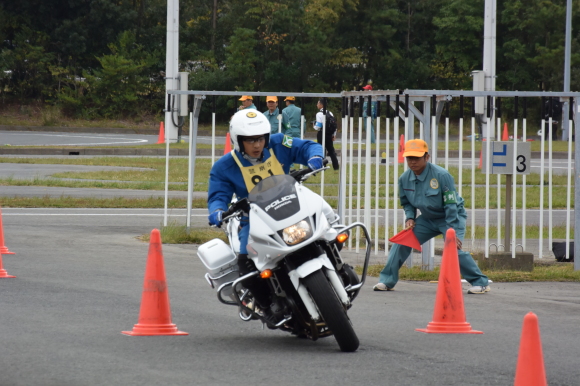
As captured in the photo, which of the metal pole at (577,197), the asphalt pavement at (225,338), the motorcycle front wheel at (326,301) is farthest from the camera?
the metal pole at (577,197)

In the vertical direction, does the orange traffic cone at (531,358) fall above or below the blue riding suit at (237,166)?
below

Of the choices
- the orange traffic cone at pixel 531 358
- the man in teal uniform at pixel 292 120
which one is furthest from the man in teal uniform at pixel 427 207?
the man in teal uniform at pixel 292 120

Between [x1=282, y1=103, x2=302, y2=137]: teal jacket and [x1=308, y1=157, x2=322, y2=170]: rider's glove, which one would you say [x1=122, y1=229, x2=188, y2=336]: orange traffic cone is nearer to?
[x1=308, y1=157, x2=322, y2=170]: rider's glove

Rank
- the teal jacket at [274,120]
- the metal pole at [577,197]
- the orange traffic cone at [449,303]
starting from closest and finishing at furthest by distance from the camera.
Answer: the orange traffic cone at [449,303]
the metal pole at [577,197]
the teal jacket at [274,120]

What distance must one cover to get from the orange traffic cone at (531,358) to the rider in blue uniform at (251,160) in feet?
7.39

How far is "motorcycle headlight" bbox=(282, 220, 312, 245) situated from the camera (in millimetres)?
6555

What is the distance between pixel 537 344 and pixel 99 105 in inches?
1888

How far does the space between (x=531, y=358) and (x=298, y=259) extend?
188cm

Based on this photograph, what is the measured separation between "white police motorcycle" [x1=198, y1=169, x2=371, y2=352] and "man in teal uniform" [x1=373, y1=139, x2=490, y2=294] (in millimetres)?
2610

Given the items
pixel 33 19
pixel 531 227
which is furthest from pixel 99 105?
pixel 531 227

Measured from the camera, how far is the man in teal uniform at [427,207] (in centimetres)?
953

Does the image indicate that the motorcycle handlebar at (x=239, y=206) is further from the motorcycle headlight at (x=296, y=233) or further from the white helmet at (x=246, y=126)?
the white helmet at (x=246, y=126)

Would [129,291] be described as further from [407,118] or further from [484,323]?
[407,118]

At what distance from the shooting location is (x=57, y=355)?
6582mm
